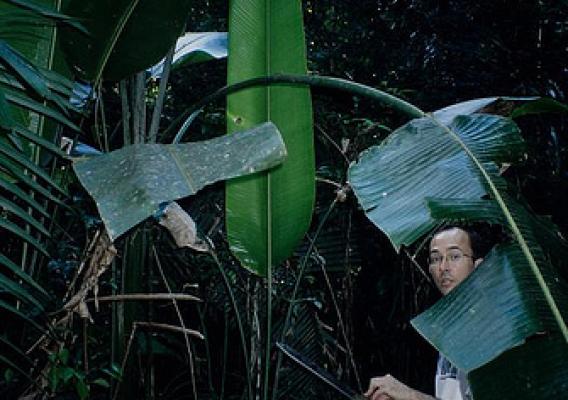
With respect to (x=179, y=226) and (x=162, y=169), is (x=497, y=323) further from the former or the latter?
(x=179, y=226)

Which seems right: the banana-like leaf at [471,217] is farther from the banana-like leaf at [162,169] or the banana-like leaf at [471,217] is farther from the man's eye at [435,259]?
the man's eye at [435,259]

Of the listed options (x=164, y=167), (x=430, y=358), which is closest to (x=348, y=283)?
(x=430, y=358)

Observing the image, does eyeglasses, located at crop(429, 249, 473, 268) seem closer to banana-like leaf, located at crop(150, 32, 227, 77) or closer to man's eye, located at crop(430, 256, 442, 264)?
man's eye, located at crop(430, 256, 442, 264)

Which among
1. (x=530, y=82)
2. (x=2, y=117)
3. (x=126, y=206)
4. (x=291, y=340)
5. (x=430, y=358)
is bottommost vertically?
(x=430, y=358)

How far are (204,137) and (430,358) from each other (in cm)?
156

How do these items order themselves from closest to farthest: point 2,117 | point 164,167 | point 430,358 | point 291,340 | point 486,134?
point 2,117, point 164,167, point 486,134, point 291,340, point 430,358

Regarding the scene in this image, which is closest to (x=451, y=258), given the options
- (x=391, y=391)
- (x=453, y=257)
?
(x=453, y=257)

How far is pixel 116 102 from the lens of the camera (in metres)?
3.16

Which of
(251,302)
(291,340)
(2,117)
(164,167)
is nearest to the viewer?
(2,117)

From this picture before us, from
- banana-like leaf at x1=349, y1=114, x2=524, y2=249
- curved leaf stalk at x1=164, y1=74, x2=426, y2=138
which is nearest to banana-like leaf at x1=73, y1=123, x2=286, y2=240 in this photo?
banana-like leaf at x1=349, y1=114, x2=524, y2=249

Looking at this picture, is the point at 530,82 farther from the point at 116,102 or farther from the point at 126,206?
the point at 126,206

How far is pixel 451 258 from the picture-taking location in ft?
5.55

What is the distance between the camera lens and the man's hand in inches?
58.7

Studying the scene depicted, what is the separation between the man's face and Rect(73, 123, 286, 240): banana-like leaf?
746 mm
